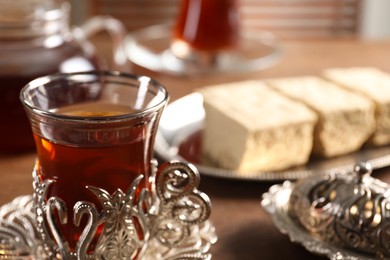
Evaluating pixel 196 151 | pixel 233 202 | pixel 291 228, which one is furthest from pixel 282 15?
pixel 291 228

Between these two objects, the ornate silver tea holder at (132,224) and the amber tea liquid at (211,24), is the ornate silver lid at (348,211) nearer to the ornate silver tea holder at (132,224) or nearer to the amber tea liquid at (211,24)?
the ornate silver tea holder at (132,224)

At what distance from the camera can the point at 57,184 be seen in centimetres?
69

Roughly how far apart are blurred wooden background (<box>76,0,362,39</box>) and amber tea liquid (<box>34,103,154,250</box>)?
1497mm

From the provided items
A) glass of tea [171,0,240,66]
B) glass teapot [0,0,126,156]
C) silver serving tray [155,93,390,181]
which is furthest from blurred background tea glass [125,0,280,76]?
glass teapot [0,0,126,156]

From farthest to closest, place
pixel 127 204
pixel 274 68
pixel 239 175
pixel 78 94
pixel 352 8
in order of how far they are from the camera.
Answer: pixel 352 8, pixel 274 68, pixel 239 175, pixel 78 94, pixel 127 204

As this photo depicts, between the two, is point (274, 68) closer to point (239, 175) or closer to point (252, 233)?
point (239, 175)

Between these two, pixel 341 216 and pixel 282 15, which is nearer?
pixel 341 216

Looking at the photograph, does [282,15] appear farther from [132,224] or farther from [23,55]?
[132,224]

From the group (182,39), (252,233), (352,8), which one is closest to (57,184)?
(252,233)

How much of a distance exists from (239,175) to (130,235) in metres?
0.28

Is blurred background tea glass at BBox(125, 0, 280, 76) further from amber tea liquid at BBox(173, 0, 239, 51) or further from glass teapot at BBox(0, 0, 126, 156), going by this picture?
glass teapot at BBox(0, 0, 126, 156)

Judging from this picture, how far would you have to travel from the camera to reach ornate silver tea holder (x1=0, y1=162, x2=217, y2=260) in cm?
68

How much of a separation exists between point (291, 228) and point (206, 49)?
2.32ft

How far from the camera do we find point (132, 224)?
0.69 m
